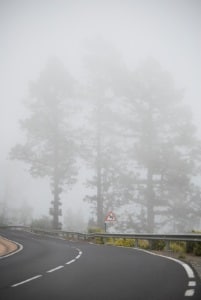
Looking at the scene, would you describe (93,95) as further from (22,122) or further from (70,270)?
(70,270)

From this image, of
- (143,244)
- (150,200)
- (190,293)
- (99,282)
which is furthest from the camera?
(150,200)

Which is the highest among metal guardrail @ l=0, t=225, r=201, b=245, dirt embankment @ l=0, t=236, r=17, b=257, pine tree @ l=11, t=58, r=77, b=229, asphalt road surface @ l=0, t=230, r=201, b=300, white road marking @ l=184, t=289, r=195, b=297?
pine tree @ l=11, t=58, r=77, b=229

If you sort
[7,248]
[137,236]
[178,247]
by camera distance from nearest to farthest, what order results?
[178,247], [137,236], [7,248]

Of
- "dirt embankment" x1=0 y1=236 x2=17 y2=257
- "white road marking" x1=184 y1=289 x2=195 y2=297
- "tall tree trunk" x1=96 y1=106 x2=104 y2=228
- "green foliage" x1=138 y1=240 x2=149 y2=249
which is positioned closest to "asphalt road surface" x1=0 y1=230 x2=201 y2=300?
"white road marking" x1=184 y1=289 x2=195 y2=297

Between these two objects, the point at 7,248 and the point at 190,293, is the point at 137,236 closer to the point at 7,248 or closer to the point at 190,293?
the point at 7,248

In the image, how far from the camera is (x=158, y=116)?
31281 millimetres

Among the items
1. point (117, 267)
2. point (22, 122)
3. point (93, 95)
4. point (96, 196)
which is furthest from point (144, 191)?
point (117, 267)

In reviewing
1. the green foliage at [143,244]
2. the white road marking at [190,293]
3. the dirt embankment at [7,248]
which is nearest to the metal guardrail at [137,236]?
the green foliage at [143,244]

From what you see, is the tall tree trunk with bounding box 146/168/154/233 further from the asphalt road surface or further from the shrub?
the asphalt road surface

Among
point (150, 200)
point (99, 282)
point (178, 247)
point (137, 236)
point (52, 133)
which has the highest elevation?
point (52, 133)

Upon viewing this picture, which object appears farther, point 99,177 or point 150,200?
point 99,177

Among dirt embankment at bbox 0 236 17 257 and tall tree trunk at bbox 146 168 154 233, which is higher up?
tall tree trunk at bbox 146 168 154 233

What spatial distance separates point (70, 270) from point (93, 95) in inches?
1029

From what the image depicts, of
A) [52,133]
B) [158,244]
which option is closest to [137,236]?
[158,244]
